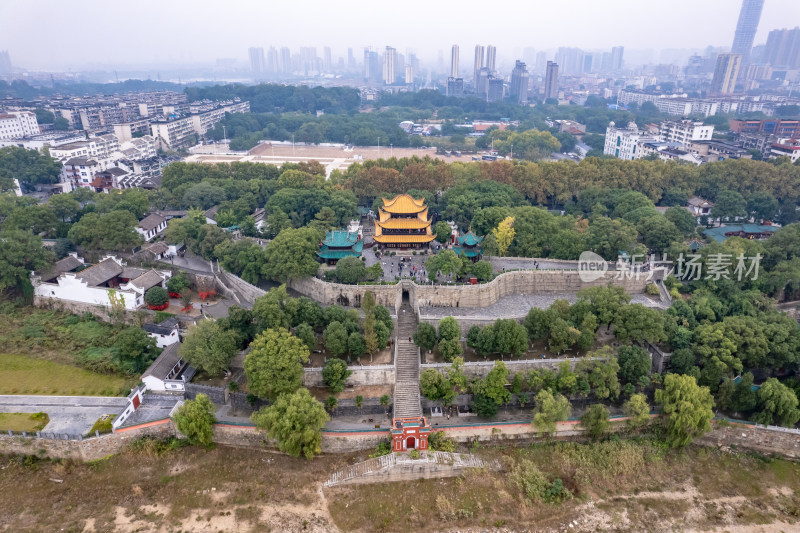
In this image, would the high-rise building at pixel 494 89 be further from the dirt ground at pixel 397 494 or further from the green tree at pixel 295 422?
the green tree at pixel 295 422

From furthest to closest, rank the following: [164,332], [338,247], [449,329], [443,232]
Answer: [443,232]
[338,247]
[164,332]
[449,329]

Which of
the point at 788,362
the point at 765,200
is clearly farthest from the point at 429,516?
the point at 765,200

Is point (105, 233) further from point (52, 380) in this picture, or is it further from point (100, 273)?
point (52, 380)

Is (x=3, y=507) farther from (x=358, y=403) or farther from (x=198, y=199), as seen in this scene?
(x=198, y=199)

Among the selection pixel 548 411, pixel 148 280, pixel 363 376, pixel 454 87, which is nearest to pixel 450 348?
pixel 363 376

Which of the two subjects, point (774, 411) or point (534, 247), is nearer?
point (774, 411)
